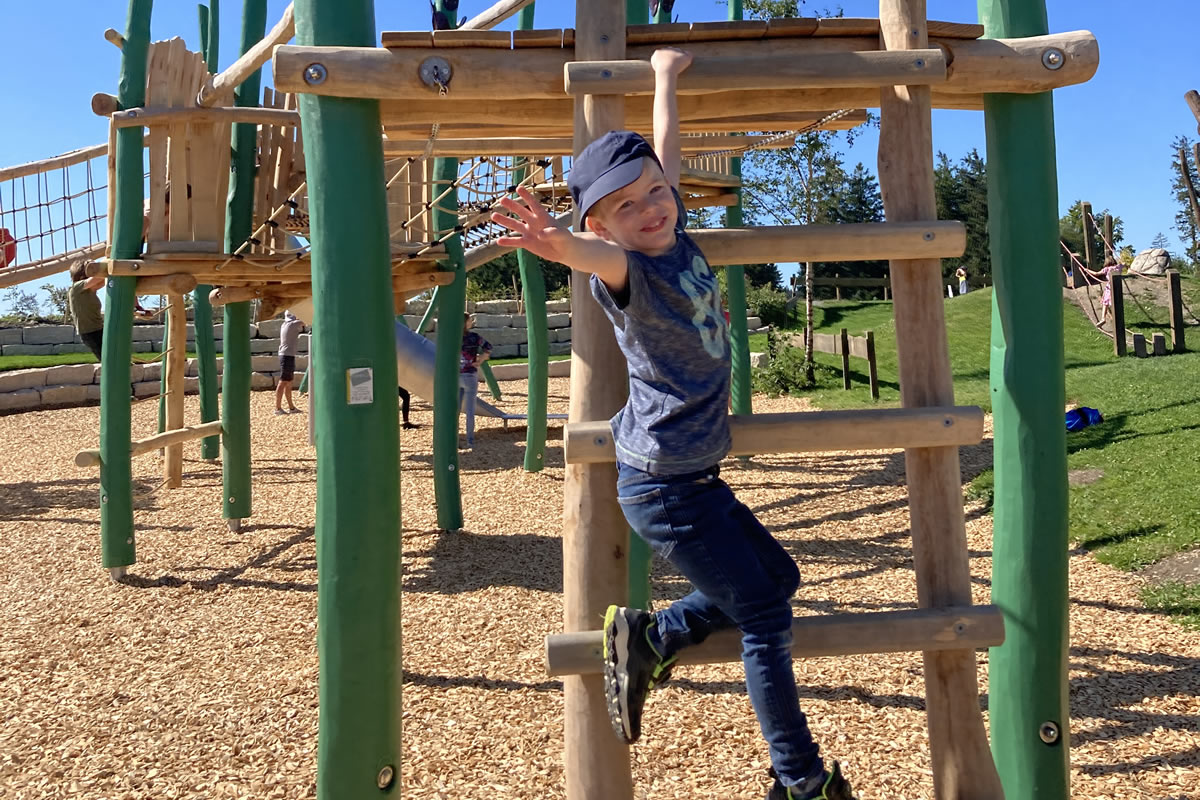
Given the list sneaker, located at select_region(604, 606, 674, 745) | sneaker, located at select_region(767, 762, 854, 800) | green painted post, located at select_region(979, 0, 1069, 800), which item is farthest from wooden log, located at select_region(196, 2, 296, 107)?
sneaker, located at select_region(767, 762, 854, 800)

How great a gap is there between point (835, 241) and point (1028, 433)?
728 millimetres

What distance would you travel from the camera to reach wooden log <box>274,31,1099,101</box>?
2.37 meters

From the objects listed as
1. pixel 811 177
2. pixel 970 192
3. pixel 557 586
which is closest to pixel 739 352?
pixel 557 586

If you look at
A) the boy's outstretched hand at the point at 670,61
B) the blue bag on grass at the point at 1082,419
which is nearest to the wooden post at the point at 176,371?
the boy's outstretched hand at the point at 670,61

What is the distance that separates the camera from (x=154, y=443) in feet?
20.7

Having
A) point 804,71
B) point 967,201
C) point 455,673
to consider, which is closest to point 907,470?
point 804,71

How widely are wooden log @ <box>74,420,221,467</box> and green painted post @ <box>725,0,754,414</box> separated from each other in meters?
4.58

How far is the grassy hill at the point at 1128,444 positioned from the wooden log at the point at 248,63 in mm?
5015

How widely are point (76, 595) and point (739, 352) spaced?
5.94 meters

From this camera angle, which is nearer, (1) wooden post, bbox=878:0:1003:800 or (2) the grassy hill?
(1) wooden post, bbox=878:0:1003:800

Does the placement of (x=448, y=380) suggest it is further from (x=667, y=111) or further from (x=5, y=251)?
(x=5, y=251)

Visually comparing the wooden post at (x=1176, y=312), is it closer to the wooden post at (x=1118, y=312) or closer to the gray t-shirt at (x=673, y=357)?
the wooden post at (x=1118, y=312)

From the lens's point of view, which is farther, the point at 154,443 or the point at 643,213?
the point at 154,443

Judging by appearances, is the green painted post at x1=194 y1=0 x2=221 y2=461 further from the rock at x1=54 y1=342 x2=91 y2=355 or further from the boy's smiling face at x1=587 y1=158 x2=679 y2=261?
the rock at x1=54 y1=342 x2=91 y2=355
